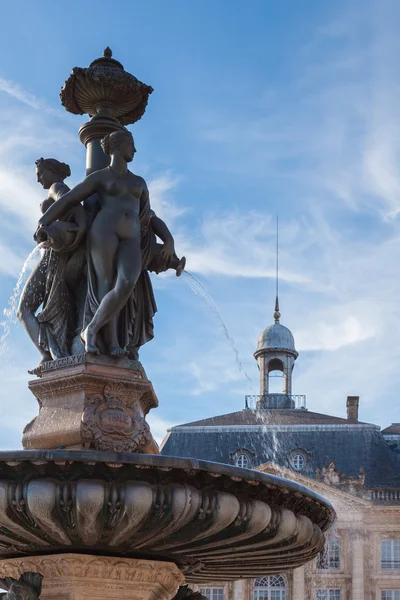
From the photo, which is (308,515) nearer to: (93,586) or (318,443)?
(93,586)

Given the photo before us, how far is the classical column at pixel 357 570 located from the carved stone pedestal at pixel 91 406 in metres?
52.6

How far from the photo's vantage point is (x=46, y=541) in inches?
295

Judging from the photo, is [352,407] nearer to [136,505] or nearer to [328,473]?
[328,473]

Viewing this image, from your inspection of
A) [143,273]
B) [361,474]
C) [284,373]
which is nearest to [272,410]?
[284,373]

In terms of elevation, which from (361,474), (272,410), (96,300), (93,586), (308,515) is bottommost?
(93,586)

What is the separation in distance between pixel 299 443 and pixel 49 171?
5384cm

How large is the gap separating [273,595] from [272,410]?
1076 centimetres

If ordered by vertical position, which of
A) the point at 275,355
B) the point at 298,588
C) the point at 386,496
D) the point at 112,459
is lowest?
the point at 112,459

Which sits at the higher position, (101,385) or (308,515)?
(101,385)

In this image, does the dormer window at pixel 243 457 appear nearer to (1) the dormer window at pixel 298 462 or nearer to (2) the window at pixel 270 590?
(1) the dormer window at pixel 298 462

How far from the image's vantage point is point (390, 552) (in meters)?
59.8

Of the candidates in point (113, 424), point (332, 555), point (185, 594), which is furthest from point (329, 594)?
point (113, 424)

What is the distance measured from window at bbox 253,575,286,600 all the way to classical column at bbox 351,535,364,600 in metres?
3.67

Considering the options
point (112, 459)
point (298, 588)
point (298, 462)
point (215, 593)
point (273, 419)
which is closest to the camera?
point (112, 459)
